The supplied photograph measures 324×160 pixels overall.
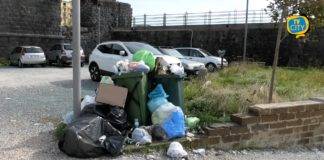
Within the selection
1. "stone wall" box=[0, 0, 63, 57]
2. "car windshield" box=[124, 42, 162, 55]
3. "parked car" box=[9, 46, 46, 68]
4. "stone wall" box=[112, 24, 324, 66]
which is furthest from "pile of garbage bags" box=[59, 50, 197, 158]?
"stone wall" box=[0, 0, 63, 57]

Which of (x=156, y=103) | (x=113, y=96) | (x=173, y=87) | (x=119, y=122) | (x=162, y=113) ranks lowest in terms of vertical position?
(x=119, y=122)

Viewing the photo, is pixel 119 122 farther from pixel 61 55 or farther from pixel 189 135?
pixel 61 55

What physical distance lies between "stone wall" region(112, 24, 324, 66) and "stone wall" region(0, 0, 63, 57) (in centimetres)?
615

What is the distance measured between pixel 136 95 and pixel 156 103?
35 centimetres

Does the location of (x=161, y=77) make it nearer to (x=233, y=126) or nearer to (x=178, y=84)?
(x=178, y=84)

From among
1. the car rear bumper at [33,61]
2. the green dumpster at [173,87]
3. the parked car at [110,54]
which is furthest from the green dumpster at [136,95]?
the car rear bumper at [33,61]

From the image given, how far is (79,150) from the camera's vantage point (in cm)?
607

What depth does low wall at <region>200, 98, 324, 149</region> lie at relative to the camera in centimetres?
700

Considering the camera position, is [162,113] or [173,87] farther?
[173,87]

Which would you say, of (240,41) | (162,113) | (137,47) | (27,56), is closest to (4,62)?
(27,56)

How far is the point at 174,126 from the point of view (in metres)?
6.84

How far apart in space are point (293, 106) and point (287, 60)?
22.4 meters

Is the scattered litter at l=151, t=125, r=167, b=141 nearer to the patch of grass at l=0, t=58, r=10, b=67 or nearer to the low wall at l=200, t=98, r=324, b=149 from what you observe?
the low wall at l=200, t=98, r=324, b=149

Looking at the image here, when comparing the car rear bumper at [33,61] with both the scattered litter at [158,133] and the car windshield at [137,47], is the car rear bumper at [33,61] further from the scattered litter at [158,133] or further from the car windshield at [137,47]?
the scattered litter at [158,133]
